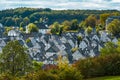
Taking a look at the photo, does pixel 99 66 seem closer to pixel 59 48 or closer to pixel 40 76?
pixel 40 76

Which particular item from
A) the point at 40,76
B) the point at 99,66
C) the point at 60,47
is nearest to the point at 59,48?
the point at 60,47

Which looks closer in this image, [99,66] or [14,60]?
[14,60]

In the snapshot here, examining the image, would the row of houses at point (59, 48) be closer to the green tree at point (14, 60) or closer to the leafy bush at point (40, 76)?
the green tree at point (14, 60)

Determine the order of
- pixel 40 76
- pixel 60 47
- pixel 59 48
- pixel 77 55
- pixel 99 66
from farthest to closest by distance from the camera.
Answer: pixel 60 47, pixel 59 48, pixel 77 55, pixel 99 66, pixel 40 76

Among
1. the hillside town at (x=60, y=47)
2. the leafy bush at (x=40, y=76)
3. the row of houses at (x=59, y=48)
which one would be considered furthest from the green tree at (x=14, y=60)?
the row of houses at (x=59, y=48)

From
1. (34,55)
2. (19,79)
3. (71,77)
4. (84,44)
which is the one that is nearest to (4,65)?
(19,79)

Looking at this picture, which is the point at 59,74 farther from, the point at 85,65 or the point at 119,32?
the point at 119,32
